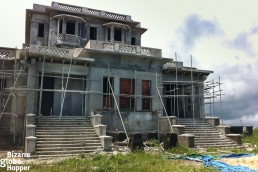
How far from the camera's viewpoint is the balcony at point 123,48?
804 inches

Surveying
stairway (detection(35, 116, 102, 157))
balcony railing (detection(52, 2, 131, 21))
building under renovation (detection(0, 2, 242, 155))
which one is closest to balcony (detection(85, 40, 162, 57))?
building under renovation (detection(0, 2, 242, 155))

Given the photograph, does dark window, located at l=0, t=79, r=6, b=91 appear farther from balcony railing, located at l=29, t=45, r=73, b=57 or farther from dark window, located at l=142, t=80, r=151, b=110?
dark window, located at l=142, t=80, r=151, b=110

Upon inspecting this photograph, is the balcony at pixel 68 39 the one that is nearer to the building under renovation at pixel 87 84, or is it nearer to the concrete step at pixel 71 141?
the building under renovation at pixel 87 84

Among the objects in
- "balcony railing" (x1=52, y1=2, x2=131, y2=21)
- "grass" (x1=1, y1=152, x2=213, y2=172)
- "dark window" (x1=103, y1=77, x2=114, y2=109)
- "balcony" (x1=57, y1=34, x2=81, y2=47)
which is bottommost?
"grass" (x1=1, y1=152, x2=213, y2=172)

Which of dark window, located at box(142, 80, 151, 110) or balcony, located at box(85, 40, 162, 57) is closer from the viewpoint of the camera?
balcony, located at box(85, 40, 162, 57)

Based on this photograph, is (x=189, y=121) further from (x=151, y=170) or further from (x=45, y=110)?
(x=151, y=170)

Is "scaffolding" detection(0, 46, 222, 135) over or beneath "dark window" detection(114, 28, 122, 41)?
beneath

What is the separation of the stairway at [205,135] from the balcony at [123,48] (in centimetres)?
588

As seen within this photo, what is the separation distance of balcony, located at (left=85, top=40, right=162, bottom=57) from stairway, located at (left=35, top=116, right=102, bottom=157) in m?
5.58

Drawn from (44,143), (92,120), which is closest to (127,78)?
(92,120)

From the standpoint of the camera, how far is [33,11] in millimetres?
26469

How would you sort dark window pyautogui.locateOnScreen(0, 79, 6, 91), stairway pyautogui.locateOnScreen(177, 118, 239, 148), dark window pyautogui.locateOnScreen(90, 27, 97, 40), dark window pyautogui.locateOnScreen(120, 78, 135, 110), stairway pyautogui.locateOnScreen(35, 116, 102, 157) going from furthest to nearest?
dark window pyautogui.locateOnScreen(90, 27, 97, 40), dark window pyautogui.locateOnScreen(120, 78, 135, 110), dark window pyautogui.locateOnScreen(0, 79, 6, 91), stairway pyautogui.locateOnScreen(177, 118, 239, 148), stairway pyautogui.locateOnScreen(35, 116, 102, 157)

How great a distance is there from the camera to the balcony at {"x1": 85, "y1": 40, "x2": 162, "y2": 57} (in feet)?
67.0

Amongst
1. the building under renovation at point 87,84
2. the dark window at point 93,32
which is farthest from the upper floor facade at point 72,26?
the building under renovation at point 87,84
